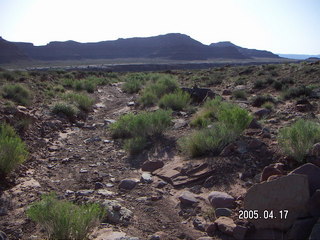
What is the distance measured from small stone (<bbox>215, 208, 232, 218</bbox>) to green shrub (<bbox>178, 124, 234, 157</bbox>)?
6.76 feet

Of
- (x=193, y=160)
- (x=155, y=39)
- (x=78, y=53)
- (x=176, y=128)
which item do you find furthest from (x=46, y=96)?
(x=155, y=39)

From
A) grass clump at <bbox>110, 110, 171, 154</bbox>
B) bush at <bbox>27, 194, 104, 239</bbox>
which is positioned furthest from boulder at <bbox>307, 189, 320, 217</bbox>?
Answer: grass clump at <bbox>110, 110, 171, 154</bbox>

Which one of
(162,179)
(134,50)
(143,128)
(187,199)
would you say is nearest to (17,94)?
(143,128)

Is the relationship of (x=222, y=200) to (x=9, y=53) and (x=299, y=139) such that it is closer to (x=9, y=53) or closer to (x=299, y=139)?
(x=299, y=139)

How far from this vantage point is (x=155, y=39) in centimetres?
14462

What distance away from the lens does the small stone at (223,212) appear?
15.3 ft

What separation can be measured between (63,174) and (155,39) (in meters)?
142

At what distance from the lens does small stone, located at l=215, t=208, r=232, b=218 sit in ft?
15.3

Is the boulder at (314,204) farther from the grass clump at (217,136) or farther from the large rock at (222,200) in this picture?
the grass clump at (217,136)

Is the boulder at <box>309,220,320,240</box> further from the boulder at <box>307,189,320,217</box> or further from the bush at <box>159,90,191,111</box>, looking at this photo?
the bush at <box>159,90,191,111</box>

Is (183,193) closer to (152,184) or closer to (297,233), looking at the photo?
(152,184)

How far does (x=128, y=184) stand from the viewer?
618 centimetres

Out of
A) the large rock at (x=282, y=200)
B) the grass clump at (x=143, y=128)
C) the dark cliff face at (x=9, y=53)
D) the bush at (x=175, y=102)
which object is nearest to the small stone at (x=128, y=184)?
the grass clump at (x=143, y=128)

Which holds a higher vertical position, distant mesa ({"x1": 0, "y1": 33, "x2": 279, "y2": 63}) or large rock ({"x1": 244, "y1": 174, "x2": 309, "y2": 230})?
distant mesa ({"x1": 0, "y1": 33, "x2": 279, "y2": 63})
